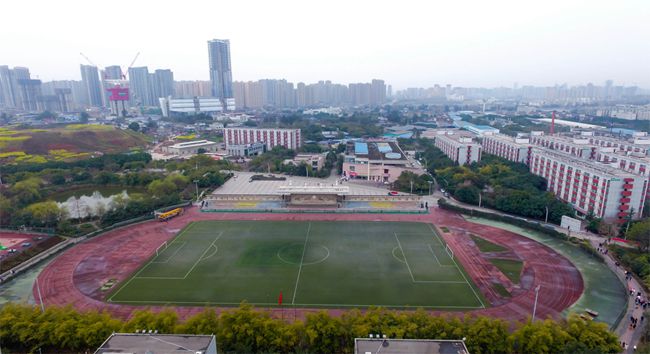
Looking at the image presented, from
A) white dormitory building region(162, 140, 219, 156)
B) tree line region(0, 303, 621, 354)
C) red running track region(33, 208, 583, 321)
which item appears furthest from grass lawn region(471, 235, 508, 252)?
white dormitory building region(162, 140, 219, 156)

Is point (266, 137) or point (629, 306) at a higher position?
point (266, 137)

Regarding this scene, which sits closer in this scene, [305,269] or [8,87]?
[305,269]

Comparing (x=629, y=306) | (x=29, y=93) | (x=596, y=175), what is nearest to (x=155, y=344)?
(x=629, y=306)

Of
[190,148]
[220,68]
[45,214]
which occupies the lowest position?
[45,214]

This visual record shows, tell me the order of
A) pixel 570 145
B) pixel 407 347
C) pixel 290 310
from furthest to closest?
1. pixel 570 145
2. pixel 290 310
3. pixel 407 347

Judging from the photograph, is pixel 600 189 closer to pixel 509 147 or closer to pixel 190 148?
pixel 509 147

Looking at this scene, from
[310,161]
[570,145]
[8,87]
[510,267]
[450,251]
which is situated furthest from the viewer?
[8,87]

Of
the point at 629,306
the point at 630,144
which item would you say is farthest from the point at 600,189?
the point at 630,144
